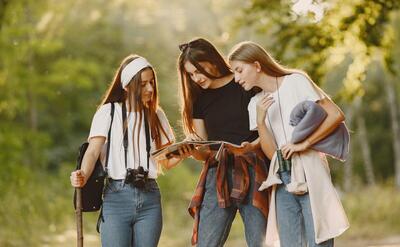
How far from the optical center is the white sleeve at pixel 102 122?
5492 mm

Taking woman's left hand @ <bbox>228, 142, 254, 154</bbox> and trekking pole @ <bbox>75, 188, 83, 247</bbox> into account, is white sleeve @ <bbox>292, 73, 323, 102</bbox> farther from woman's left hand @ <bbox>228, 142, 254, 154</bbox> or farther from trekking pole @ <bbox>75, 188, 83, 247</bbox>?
trekking pole @ <bbox>75, 188, 83, 247</bbox>

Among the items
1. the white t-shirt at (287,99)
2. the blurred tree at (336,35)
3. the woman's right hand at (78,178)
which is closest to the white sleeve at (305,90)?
the white t-shirt at (287,99)

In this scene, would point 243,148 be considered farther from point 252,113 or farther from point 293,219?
point 293,219

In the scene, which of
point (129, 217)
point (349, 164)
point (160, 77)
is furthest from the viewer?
point (349, 164)

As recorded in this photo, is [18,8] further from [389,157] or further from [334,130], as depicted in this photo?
[389,157]

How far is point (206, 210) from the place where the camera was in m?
5.57

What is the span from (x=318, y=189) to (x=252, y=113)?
0.65 metres

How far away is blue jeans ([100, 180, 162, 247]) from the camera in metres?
5.37

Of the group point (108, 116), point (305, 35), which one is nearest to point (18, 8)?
point (305, 35)

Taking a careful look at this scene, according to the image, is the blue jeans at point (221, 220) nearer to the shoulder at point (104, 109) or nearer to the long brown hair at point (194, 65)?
the long brown hair at point (194, 65)

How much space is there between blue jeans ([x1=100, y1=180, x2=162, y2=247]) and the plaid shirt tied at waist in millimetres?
291

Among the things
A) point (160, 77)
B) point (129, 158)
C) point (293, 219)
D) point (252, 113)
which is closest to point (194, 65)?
point (252, 113)

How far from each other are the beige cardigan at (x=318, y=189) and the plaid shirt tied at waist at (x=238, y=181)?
19 centimetres

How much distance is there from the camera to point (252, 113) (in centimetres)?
546
